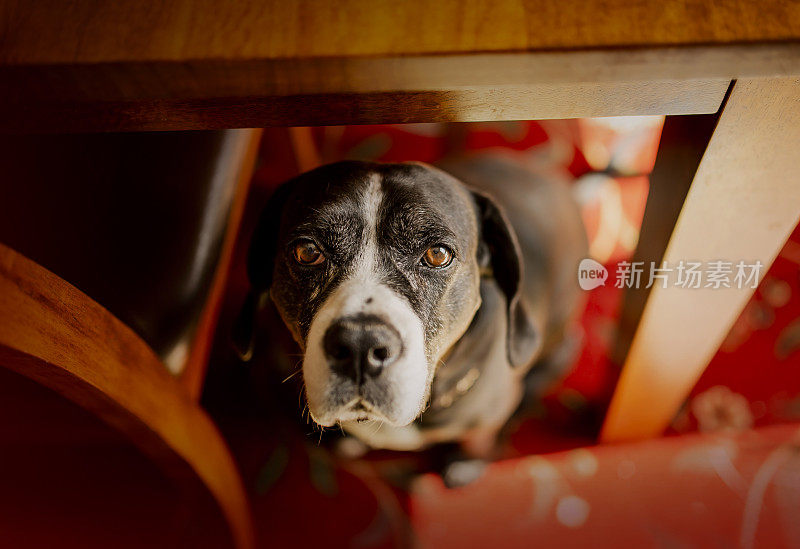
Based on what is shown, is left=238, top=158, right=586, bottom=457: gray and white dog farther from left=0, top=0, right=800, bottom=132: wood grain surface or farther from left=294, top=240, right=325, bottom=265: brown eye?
left=0, top=0, right=800, bottom=132: wood grain surface

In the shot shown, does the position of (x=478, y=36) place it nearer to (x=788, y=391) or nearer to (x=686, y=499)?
(x=686, y=499)

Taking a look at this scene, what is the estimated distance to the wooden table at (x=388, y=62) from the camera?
443 mm

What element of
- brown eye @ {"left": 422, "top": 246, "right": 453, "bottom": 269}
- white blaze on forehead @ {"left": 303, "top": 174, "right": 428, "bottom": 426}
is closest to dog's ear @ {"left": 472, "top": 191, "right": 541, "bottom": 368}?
brown eye @ {"left": 422, "top": 246, "right": 453, "bottom": 269}

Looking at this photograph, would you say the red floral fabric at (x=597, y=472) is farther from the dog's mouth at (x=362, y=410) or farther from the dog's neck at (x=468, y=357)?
the dog's mouth at (x=362, y=410)

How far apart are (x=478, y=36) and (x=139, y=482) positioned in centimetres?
103

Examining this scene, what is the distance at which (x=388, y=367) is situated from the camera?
59cm

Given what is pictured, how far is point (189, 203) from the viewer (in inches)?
34.4

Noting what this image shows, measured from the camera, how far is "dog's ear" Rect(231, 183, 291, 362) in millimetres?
765

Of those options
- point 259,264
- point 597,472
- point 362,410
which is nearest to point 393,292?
point 362,410

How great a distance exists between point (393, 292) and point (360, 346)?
94mm

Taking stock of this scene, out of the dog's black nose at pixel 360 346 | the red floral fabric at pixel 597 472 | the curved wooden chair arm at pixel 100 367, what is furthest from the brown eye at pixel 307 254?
the red floral fabric at pixel 597 472

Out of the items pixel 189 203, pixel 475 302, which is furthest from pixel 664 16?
pixel 189 203

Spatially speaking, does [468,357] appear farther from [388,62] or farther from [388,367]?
[388,62]

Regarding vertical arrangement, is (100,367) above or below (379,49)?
below
